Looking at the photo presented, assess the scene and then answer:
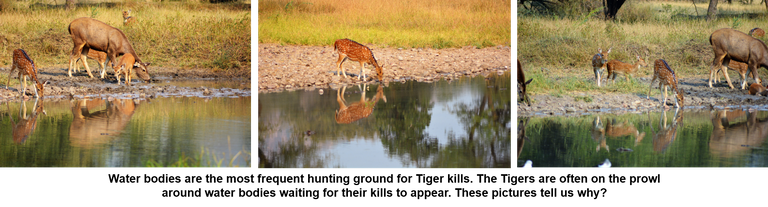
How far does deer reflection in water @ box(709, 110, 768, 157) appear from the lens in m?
6.00

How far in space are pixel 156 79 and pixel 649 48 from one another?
30.8 ft

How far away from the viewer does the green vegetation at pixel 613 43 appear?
407 inches

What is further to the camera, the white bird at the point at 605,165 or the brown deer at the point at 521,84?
the brown deer at the point at 521,84

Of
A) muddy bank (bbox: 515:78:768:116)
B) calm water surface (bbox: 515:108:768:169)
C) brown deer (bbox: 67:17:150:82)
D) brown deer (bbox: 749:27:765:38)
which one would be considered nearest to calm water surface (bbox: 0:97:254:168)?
brown deer (bbox: 67:17:150:82)

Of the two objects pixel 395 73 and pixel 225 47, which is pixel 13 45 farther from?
pixel 395 73

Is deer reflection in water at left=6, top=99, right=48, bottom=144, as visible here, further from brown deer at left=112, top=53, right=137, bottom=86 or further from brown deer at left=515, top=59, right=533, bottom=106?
brown deer at left=515, top=59, right=533, bottom=106

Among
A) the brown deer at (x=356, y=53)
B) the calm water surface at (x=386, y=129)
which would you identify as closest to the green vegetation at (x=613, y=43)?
the calm water surface at (x=386, y=129)

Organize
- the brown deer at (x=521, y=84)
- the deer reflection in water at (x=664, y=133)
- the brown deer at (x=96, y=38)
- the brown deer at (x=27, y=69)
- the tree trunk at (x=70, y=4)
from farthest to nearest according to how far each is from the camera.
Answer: the tree trunk at (x=70, y=4) → the brown deer at (x=96, y=38) → the brown deer at (x=27, y=69) → the brown deer at (x=521, y=84) → the deer reflection in water at (x=664, y=133)

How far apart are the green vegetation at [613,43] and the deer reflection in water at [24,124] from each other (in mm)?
6334

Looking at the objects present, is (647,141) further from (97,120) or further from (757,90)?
(97,120)

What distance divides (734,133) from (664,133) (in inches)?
29.2

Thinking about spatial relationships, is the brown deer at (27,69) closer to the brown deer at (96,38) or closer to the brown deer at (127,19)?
the brown deer at (96,38)

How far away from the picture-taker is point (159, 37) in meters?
13.5

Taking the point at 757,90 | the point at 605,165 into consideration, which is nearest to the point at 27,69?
the point at 605,165
